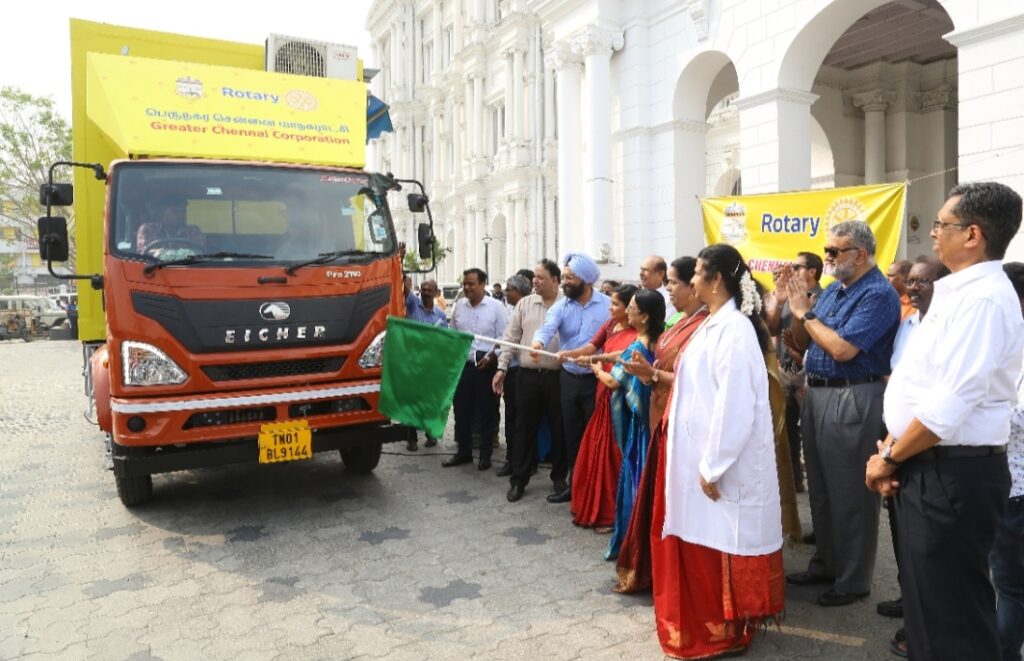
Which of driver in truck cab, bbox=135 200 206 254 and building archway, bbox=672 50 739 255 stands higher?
building archway, bbox=672 50 739 255

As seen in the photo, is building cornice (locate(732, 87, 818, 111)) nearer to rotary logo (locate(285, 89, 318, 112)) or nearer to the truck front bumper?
rotary logo (locate(285, 89, 318, 112))

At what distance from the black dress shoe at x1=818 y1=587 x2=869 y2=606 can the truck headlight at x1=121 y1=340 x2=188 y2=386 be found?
392 cm

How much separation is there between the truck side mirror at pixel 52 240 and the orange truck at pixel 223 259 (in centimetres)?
1

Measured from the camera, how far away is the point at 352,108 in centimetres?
573

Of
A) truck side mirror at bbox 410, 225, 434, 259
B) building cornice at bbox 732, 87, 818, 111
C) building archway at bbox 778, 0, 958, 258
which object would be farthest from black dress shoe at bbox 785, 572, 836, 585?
building archway at bbox 778, 0, 958, 258

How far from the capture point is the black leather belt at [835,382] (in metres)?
3.41

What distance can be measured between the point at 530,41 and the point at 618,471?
2944cm

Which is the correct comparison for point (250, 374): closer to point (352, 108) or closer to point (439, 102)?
point (352, 108)

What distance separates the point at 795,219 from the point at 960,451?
16.5 ft

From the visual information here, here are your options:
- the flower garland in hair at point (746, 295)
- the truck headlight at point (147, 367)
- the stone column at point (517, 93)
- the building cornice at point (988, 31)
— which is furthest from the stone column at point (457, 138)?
the flower garland in hair at point (746, 295)

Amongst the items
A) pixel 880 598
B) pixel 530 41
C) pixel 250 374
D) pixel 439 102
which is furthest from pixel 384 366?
pixel 439 102

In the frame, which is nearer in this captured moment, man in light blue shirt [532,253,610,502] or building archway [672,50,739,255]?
man in light blue shirt [532,253,610,502]

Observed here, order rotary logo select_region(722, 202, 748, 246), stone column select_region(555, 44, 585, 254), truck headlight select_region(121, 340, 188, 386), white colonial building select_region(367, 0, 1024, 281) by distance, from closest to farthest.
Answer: truck headlight select_region(121, 340, 188, 386) → rotary logo select_region(722, 202, 748, 246) → white colonial building select_region(367, 0, 1024, 281) → stone column select_region(555, 44, 585, 254)

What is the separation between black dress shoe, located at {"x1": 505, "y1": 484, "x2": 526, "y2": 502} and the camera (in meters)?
5.46
